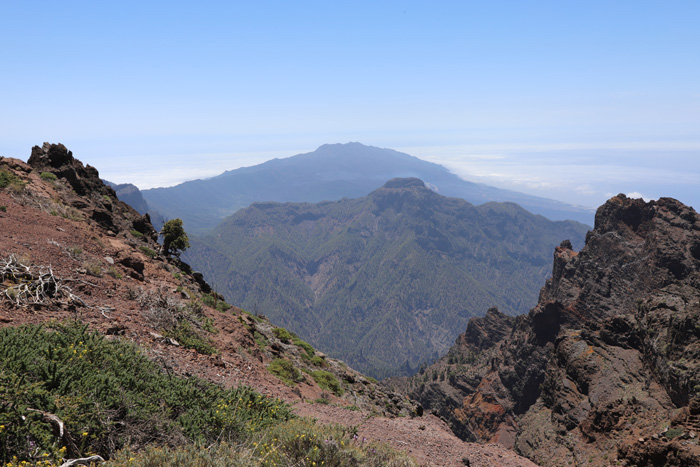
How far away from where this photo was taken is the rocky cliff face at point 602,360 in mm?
30531

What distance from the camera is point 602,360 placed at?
45594mm

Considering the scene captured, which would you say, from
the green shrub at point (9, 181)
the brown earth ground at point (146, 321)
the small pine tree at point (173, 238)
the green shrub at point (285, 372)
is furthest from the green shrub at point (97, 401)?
the small pine tree at point (173, 238)

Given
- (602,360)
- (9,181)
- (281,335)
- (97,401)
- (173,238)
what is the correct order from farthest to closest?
1. (602,360)
2. (173,238)
3. (281,335)
4. (9,181)
5. (97,401)

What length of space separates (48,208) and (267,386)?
2103cm

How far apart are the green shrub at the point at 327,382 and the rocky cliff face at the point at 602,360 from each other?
15.2m

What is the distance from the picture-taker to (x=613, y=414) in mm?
30984

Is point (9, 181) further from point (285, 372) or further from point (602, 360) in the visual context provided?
point (602, 360)

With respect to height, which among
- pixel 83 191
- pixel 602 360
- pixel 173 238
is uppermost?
pixel 83 191

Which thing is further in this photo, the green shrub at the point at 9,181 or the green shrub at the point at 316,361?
the green shrub at the point at 316,361

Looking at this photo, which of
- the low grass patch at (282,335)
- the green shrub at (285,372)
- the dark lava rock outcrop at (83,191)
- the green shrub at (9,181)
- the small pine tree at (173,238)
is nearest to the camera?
the green shrub at (285,372)

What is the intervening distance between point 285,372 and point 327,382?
5177mm

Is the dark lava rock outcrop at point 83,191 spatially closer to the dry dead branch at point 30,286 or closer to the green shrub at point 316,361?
the dry dead branch at point 30,286

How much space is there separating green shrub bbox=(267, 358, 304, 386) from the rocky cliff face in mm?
14884

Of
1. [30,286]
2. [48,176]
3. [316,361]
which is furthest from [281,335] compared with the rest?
[48,176]
